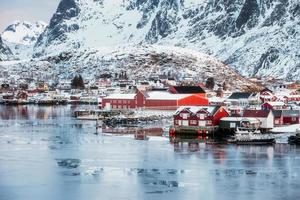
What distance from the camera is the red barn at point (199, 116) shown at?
4484 centimetres

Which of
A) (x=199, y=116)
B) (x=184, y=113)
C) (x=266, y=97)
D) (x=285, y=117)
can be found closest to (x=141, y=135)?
(x=184, y=113)

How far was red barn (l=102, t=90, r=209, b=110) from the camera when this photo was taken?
67.8m

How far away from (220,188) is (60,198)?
602 centimetres

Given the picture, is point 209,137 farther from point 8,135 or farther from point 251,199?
point 251,199

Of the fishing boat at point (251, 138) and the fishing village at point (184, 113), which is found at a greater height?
the fishing village at point (184, 113)

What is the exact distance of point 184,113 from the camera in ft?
149

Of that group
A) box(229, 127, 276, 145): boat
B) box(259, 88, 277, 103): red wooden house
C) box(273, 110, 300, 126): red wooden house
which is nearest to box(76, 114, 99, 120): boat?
box(273, 110, 300, 126): red wooden house

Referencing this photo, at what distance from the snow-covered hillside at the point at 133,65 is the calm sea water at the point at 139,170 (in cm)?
7610

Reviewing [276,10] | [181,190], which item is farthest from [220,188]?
[276,10]

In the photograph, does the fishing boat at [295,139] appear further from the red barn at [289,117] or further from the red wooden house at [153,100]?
the red wooden house at [153,100]

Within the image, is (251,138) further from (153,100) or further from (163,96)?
(163,96)

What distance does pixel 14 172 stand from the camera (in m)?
30.1

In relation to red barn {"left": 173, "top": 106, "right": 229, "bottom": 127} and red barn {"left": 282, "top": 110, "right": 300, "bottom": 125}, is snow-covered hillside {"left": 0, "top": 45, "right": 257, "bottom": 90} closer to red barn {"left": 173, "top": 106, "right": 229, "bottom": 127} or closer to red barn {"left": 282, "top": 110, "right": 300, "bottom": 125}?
red barn {"left": 282, "top": 110, "right": 300, "bottom": 125}

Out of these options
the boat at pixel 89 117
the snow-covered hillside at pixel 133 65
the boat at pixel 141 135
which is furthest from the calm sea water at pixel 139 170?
the snow-covered hillside at pixel 133 65
